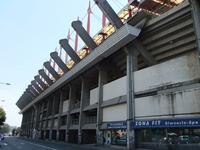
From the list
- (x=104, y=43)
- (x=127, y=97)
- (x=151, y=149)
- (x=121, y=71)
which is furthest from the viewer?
(x=121, y=71)

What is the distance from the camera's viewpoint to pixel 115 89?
33781mm

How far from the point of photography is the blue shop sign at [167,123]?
21375 mm

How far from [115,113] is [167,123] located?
10.3m

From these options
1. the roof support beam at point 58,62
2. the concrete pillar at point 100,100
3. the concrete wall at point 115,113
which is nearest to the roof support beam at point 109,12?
the concrete wall at point 115,113

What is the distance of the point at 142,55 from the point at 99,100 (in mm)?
10196

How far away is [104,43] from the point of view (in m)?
32.8

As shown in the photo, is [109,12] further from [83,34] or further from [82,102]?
[82,102]

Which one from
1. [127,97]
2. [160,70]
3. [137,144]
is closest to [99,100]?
[127,97]

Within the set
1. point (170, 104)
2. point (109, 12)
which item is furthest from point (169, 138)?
point (109, 12)

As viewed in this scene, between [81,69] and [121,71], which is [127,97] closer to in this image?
[121,71]

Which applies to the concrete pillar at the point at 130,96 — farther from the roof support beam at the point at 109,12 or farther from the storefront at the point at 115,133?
the roof support beam at the point at 109,12

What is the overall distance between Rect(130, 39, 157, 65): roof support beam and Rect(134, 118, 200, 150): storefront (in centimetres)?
754

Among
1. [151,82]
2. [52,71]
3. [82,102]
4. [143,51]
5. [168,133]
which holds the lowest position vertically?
[168,133]

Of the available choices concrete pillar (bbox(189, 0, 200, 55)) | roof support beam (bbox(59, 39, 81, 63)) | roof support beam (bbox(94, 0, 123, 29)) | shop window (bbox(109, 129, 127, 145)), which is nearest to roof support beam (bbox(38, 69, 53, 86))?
roof support beam (bbox(59, 39, 81, 63))
